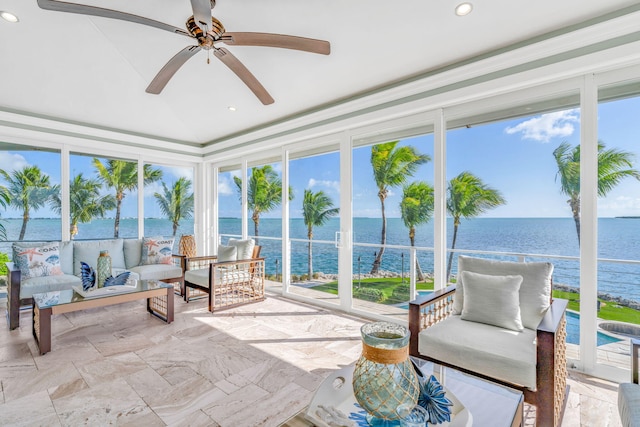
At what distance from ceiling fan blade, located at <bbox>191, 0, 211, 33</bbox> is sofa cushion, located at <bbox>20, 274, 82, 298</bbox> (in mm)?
3704

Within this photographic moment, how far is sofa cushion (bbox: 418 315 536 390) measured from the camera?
182 centimetres

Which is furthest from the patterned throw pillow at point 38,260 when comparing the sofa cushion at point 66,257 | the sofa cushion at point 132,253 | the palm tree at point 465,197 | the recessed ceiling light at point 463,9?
the recessed ceiling light at point 463,9

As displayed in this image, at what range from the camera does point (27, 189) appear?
4758mm

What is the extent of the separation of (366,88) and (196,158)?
4271 millimetres

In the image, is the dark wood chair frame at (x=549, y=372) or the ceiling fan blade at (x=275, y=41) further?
the ceiling fan blade at (x=275, y=41)

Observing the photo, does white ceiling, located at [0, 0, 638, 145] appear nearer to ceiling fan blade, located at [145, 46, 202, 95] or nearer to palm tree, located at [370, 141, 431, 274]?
ceiling fan blade, located at [145, 46, 202, 95]

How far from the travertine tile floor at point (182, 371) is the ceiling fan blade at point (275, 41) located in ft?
8.63

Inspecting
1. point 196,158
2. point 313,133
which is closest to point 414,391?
point 313,133

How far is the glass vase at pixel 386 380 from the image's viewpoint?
4.00ft

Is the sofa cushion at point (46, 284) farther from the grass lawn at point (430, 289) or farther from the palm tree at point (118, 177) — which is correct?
the grass lawn at point (430, 289)

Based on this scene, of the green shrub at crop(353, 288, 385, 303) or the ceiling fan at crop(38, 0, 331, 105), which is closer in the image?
the ceiling fan at crop(38, 0, 331, 105)

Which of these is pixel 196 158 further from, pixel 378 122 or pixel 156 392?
pixel 156 392

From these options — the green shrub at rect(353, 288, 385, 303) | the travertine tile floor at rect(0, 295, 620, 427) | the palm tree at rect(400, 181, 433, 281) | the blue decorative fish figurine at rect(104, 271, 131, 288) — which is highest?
the palm tree at rect(400, 181, 433, 281)

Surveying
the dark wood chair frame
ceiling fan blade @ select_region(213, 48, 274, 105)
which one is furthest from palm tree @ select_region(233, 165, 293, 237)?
the dark wood chair frame
